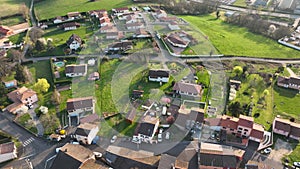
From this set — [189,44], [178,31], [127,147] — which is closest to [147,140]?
[127,147]

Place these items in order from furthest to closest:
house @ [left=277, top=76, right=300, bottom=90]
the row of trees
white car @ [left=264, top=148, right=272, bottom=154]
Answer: the row of trees < house @ [left=277, top=76, right=300, bottom=90] < white car @ [left=264, top=148, right=272, bottom=154]

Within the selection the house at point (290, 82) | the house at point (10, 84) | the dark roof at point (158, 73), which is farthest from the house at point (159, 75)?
the house at point (10, 84)

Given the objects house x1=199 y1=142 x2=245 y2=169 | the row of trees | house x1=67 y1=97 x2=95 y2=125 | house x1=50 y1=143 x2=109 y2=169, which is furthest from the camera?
the row of trees

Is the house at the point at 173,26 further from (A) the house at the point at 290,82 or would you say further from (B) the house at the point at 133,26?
(A) the house at the point at 290,82

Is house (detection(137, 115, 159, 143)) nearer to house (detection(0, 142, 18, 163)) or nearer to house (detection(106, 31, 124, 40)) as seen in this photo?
house (detection(0, 142, 18, 163))

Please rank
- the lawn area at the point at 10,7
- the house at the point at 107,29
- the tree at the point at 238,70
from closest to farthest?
1. the tree at the point at 238,70
2. the house at the point at 107,29
3. the lawn area at the point at 10,7

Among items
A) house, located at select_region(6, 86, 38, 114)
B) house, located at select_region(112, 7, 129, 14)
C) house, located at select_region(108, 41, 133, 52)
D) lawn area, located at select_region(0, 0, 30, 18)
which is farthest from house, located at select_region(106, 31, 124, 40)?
lawn area, located at select_region(0, 0, 30, 18)
